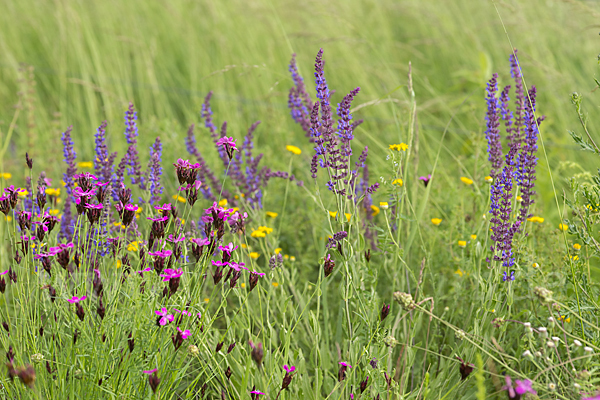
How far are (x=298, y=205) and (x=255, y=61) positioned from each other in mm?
2169

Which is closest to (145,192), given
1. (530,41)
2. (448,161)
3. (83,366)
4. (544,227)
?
(83,366)

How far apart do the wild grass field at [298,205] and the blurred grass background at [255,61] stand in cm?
3

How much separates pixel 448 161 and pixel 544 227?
1454 millimetres

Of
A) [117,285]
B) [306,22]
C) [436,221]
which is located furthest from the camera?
[306,22]

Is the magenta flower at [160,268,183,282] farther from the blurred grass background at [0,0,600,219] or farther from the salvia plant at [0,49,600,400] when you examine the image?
the blurred grass background at [0,0,600,219]

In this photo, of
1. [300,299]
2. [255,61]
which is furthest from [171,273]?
[255,61]

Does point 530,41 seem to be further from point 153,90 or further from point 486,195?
point 153,90

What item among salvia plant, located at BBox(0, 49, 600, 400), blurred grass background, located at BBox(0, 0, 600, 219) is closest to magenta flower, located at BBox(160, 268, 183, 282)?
salvia plant, located at BBox(0, 49, 600, 400)

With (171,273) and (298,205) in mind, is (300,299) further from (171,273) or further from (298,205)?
(298,205)

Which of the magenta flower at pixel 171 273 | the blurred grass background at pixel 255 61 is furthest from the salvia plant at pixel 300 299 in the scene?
the blurred grass background at pixel 255 61

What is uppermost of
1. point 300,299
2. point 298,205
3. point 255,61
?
point 255,61

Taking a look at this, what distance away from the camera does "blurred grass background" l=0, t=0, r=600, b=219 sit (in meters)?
3.98

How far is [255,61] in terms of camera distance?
4668mm

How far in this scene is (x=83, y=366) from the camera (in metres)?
1.40
